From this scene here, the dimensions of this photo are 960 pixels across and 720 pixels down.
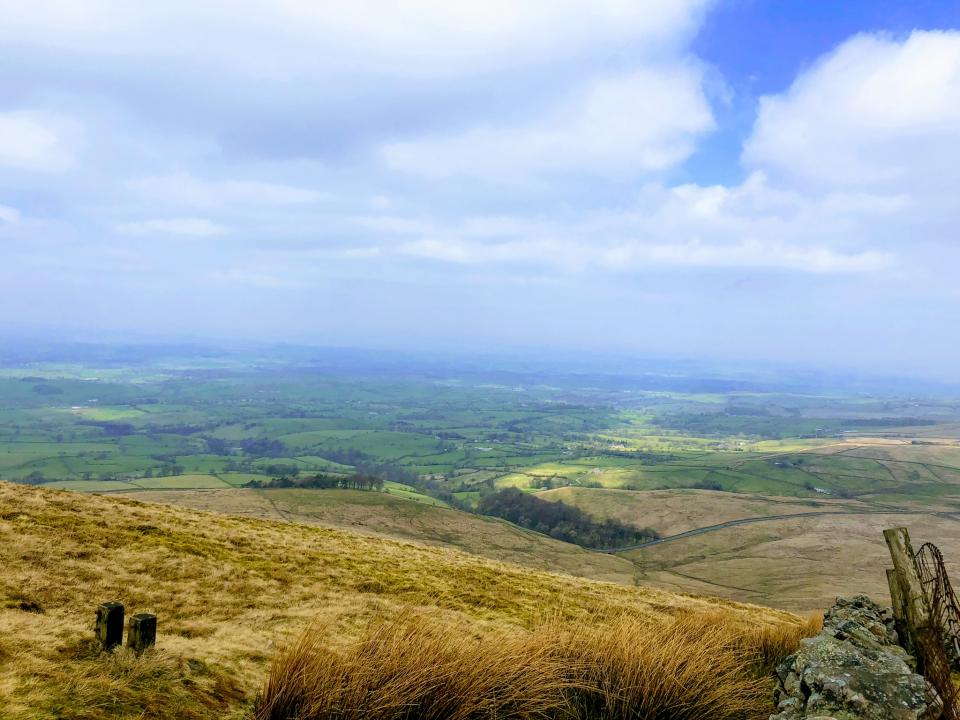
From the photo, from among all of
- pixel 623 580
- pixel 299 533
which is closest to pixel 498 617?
pixel 299 533

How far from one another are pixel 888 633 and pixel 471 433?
183753 millimetres

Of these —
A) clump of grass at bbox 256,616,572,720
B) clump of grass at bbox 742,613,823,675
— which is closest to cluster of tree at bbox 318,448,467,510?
clump of grass at bbox 742,613,823,675

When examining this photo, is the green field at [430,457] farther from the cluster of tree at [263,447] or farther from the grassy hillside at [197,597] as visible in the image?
the grassy hillside at [197,597]

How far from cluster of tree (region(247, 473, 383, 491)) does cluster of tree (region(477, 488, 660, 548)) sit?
2089 cm

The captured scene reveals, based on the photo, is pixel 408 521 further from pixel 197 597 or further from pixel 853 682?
pixel 853 682

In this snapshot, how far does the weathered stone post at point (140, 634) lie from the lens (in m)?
7.50

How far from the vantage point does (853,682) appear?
5.45 meters

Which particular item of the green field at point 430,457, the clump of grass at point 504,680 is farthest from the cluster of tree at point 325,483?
the clump of grass at point 504,680

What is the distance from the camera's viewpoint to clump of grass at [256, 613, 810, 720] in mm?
5832

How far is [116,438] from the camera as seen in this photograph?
471 ft

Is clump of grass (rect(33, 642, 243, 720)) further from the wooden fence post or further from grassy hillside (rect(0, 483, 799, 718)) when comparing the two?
the wooden fence post

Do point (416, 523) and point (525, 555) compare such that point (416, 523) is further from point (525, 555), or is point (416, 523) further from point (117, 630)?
point (117, 630)

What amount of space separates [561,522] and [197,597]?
83336mm

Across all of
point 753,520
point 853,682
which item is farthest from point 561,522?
point 853,682
